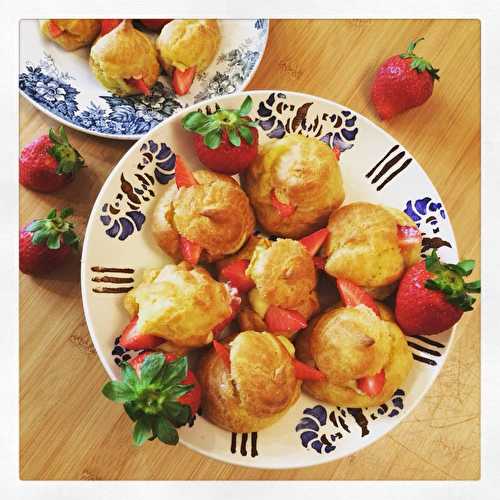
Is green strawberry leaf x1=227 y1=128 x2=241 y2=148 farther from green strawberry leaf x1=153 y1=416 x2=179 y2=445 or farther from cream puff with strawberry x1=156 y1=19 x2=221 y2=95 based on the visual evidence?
green strawberry leaf x1=153 y1=416 x2=179 y2=445

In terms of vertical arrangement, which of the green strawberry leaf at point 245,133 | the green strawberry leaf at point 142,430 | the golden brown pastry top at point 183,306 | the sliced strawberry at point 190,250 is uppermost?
the green strawberry leaf at point 245,133

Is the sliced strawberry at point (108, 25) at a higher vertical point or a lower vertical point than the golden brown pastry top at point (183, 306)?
higher

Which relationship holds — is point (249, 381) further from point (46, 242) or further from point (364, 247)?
point (46, 242)

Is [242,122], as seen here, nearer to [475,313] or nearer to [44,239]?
[44,239]

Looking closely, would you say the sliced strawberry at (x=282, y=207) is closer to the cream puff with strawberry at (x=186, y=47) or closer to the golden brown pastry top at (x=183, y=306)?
the golden brown pastry top at (x=183, y=306)

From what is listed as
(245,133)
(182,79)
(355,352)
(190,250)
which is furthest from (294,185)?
(182,79)

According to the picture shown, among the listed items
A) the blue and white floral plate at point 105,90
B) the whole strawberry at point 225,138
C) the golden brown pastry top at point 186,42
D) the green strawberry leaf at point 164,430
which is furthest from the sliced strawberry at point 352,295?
the golden brown pastry top at point 186,42

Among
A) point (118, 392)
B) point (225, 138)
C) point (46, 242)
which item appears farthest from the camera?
point (46, 242)

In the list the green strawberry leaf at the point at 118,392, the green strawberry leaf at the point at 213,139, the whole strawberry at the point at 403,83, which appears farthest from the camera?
the whole strawberry at the point at 403,83
